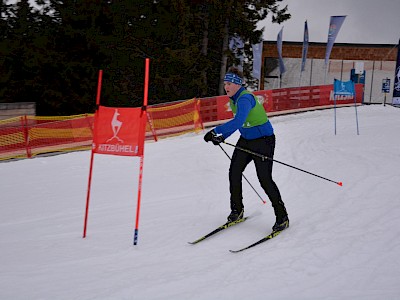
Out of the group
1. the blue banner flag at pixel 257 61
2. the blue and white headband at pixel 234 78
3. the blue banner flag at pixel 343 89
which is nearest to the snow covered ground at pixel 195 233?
the blue and white headband at pixel 234 78

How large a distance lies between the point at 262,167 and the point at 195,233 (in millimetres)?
1226

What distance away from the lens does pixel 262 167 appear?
535cm

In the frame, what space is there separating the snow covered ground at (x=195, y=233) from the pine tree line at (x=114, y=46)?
17059mm

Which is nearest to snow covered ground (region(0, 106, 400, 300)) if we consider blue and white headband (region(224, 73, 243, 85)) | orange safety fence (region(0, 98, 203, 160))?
orange safety fence (region(0, 98, 203, 160))

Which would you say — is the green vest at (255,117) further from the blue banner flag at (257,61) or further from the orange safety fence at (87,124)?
the blue banner flag at (257,61)

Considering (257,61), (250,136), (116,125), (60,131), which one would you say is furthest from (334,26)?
(116,125)

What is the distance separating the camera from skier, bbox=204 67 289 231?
522 cm

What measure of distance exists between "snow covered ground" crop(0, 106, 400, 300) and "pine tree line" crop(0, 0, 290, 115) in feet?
56.0

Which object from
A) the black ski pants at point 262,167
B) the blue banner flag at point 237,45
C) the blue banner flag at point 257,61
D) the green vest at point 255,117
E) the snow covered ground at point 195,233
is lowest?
the snow covered ground at point 195,233

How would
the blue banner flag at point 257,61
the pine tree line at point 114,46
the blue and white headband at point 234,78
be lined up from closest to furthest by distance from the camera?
the blue and white headband at point 234,78, the blue banner flag at point 257,61, the pine tree line at point 114,46

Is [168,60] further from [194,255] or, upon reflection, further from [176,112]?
[194,255]

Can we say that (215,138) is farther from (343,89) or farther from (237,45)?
(237,45)

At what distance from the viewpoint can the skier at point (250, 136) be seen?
5219mm

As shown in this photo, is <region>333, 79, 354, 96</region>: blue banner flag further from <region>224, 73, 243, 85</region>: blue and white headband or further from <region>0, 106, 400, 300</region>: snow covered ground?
<region>224, 73, 243, 85</region>: blue and white headband
